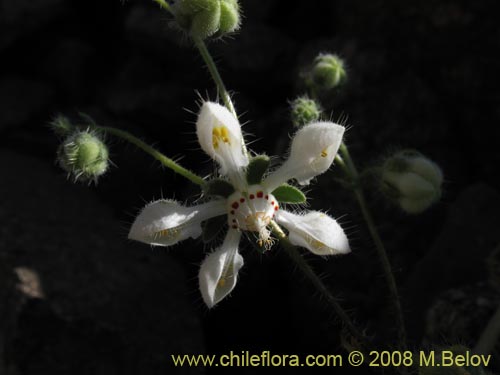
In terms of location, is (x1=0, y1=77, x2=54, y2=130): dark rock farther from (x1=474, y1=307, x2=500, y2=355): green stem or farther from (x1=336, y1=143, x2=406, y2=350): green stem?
(x1=474, y1=307, x2=500, y2=355): green stem

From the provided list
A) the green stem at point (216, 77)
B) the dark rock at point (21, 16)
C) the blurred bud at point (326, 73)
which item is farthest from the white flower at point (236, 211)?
the dark rock at point (21, 16)

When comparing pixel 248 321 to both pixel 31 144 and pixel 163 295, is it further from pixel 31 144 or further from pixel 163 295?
pixel 31 144

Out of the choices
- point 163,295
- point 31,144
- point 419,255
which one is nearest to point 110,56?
point 31,144

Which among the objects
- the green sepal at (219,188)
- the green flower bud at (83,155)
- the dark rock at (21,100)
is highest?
the dark rock at (21,100)

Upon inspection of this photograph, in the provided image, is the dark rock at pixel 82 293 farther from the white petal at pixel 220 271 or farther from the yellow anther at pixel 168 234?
the yellow anther at pixel 168 234

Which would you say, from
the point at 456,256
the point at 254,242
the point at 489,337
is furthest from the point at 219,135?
the point at 456,256
